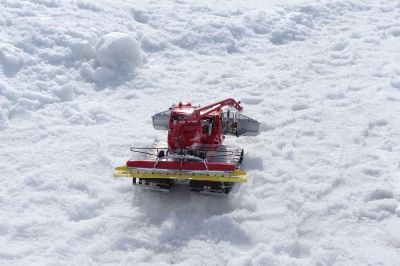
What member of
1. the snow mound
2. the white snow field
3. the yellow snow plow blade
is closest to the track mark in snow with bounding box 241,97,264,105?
the white snow field

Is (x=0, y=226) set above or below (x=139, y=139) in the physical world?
below

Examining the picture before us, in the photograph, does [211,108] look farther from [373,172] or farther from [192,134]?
[373,172]

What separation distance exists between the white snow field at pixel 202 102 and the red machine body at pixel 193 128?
1.03 metres

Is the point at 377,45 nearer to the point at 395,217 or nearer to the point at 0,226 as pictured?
the point at 395,217

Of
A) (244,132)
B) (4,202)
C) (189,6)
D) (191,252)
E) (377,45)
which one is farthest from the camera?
(189,6)

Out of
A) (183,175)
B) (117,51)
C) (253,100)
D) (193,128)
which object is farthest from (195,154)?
(117,51)

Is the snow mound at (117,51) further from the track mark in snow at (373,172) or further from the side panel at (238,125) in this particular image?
Result: the track mark in snow at (373,172)

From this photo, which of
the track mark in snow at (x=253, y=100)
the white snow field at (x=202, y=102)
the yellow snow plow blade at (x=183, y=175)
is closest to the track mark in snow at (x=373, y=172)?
the white snow field at (x=202, y=102)

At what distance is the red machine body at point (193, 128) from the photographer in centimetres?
1083

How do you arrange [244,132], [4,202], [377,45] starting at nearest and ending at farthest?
1. [4,202]
2. [244,132]
3. [377,45]

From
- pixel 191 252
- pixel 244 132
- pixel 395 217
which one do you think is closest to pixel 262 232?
pixel 191 252

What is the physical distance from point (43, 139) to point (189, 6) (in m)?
10.2

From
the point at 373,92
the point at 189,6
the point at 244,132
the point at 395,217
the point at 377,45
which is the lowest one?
the point at 395,217

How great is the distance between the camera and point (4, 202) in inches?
397
